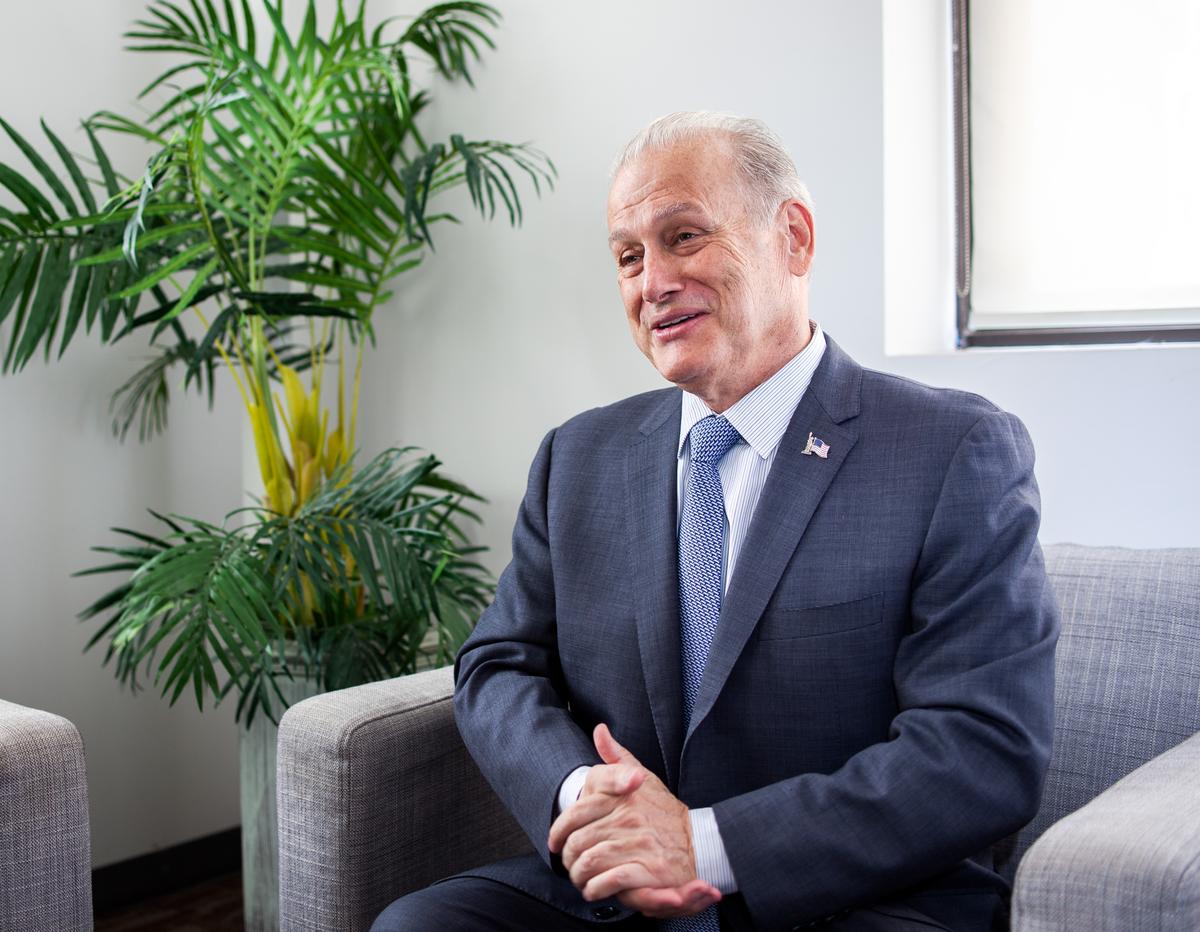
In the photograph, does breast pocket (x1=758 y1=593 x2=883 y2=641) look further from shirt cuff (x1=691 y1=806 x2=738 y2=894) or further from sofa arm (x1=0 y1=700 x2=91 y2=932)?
sofa arm (x1=0 y1=700 x2=91 y2=932)

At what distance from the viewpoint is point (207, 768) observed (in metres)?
3.03

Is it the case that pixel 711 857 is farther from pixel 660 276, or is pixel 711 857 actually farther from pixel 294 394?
pixel 294 394

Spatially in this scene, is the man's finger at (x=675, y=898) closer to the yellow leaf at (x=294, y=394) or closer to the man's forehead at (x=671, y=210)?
the man's forehead at (x=671, y=210)

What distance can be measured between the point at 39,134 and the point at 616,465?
5.74 feet

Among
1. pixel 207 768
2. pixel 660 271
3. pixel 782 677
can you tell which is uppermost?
pixel 660 271

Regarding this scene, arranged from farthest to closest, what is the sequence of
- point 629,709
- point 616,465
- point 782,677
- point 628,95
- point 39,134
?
point 39,134
point 628,95
point 616,465
point 629,709
point 782,677

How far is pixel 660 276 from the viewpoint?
154 cm

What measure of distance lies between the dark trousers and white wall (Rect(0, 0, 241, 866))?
1.59 m

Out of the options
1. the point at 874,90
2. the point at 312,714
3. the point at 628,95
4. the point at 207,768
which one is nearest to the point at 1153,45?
the point at 874,90

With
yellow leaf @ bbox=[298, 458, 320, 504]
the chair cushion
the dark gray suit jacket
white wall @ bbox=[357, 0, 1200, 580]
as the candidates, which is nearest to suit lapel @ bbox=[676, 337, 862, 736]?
the dark gray suit jacket

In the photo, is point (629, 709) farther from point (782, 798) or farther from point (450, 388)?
point (450, 388)

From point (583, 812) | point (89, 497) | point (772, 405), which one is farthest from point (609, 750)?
point (89, 497)

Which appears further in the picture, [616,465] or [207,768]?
[207,768]

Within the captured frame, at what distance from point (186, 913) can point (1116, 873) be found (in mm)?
2328
